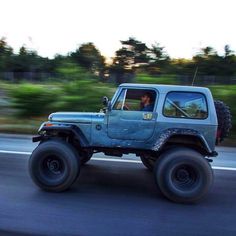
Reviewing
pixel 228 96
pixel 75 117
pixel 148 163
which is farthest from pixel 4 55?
pixel 75 117

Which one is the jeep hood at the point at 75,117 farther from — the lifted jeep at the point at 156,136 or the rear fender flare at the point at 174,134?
the rear fender flare at the point at 174,134

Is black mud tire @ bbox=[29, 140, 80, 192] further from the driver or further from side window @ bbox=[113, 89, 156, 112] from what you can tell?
the driver

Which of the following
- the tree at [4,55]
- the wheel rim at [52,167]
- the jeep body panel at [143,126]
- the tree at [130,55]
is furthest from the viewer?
the tree at [130,55]

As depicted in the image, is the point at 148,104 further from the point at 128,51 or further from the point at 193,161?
the point at 128,51

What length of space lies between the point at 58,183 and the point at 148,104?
6.13 ft

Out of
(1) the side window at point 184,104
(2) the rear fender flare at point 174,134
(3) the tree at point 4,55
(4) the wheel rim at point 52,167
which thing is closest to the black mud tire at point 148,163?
(2) the rear fender flare at point 174,134

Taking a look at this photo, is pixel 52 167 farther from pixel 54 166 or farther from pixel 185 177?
pixel 185 177

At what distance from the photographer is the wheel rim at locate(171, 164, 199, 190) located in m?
6.86

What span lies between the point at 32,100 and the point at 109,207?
911cm

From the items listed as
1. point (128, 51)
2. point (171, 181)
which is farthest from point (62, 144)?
point (128, 51)

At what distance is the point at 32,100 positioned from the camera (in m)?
15.0

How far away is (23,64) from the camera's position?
64.6m

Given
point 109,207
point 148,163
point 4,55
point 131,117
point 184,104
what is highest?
point 4,55

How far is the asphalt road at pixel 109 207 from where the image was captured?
5.57 metres
